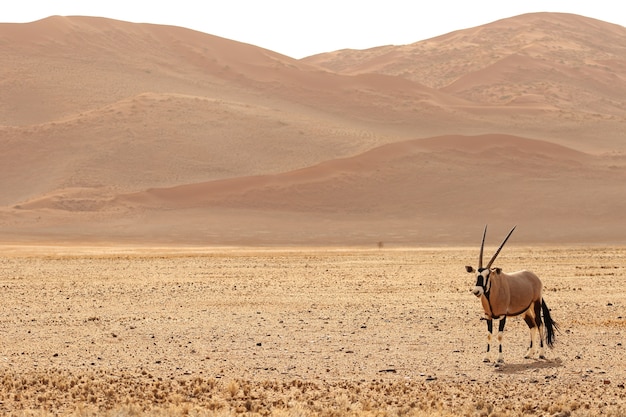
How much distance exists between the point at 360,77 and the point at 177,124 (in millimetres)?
45156

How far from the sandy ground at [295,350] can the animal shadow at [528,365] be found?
2cm

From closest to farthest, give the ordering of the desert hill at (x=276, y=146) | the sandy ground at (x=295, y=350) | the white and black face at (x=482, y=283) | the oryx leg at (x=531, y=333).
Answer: the sandy ground at (x=295, y=350) → the white and black face at (x=482, y=283) → the oryx leg at (x=531, y=333) → the desert hill at (x=276, y=146)

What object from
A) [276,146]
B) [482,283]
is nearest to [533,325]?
[482,283]

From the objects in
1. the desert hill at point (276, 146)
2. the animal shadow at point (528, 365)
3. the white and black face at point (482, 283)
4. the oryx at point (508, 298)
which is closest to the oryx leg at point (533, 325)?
the oryx at point (508, 298)

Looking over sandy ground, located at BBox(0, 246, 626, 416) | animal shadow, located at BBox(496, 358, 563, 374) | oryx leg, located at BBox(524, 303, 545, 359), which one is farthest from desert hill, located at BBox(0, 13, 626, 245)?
animal shadow, located at BBox(496, 358, 563, 374)

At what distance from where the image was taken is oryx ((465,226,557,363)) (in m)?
13.3

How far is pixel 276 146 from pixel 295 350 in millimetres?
84289

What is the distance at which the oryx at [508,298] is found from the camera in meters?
13.3

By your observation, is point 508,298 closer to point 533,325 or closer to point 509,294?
point 509,294

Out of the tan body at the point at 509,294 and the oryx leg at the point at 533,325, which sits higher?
the tan body at the point at 509,294

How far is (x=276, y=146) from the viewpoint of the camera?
9888 cm

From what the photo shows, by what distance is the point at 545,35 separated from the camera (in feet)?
621

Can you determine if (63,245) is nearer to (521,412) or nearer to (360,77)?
(521,412)

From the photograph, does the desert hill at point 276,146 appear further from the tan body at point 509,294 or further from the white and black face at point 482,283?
the white and black face at point 482,283
